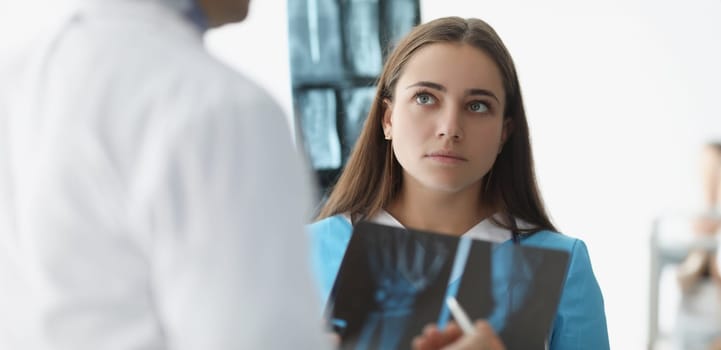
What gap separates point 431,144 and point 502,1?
52.7 inches

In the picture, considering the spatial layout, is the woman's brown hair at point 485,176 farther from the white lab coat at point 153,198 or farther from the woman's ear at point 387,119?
the white lab coat at point 153,198

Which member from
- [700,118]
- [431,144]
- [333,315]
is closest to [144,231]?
[333,315]

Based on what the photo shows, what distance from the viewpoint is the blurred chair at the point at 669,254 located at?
1987 millimetres

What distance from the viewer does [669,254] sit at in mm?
2111

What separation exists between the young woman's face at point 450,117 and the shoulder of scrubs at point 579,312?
19 centimetres

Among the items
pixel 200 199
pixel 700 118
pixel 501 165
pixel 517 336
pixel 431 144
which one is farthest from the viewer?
pixel 700 118

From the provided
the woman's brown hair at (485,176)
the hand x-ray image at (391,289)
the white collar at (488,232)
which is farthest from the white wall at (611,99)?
the hand x-ray image at (391,289)

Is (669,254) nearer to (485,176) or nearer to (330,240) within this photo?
(485,176)

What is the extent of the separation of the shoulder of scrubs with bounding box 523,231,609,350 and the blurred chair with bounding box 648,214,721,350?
774 mm

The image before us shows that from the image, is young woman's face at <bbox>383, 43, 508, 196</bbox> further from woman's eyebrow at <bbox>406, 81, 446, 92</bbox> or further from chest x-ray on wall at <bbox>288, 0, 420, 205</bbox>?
chest x-ray on wall at <bbox>288, 0, 420, 205</bbox>

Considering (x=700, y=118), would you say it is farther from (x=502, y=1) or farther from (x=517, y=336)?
(x=517, y=336)

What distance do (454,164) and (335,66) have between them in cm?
125

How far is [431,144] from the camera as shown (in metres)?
1.16

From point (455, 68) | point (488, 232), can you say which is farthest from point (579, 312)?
point (455, 68)
